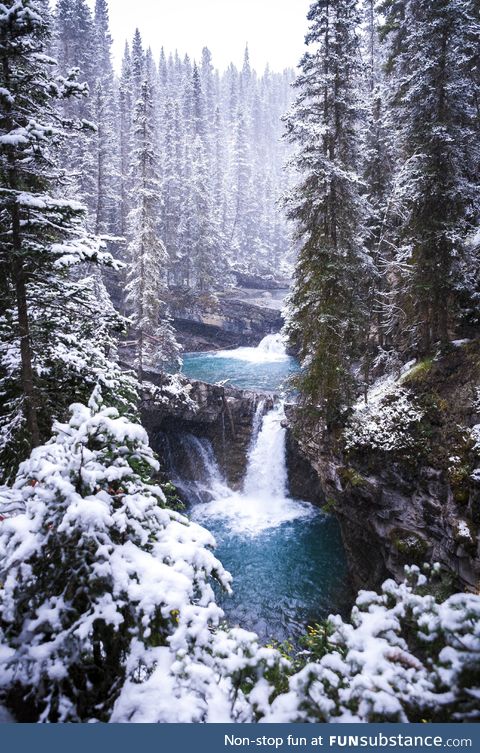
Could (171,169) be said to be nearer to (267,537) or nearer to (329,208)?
(329,208)

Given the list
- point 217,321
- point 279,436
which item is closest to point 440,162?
point 279,436

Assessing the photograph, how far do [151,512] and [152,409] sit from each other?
1887 cm

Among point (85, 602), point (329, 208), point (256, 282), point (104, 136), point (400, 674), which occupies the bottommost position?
point (400, 674)

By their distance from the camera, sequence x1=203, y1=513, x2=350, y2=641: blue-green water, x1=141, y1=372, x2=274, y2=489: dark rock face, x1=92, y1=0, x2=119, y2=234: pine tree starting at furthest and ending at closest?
x1=92, y1=0, x2=119, y2=234: pine tree → x1=141, y1=372, x2=274, y2=489: dark rock face → x1=203, y1=513, x2=350, y2=641: blue-green water

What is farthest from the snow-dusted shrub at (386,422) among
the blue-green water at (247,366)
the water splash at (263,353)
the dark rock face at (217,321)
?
the dark rock face at (217,321)

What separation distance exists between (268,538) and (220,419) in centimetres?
763

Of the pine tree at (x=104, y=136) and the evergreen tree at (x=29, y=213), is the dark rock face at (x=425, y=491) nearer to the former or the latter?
the evergreen tree at (x=29, y=213)

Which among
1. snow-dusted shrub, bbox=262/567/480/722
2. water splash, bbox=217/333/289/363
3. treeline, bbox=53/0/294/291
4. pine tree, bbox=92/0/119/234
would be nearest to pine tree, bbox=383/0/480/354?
pine tree, bbox=92/0/119/234

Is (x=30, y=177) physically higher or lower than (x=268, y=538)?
higher

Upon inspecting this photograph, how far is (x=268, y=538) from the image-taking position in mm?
18953

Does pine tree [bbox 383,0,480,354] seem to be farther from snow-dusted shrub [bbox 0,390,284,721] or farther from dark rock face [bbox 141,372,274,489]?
snow-dusted shrub [bbox 0,390,284,721]

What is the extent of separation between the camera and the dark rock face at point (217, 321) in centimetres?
4516

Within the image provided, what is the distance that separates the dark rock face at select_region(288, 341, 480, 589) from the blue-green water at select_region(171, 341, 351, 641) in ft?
6.52

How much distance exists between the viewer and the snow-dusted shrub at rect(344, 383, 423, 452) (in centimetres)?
1323
